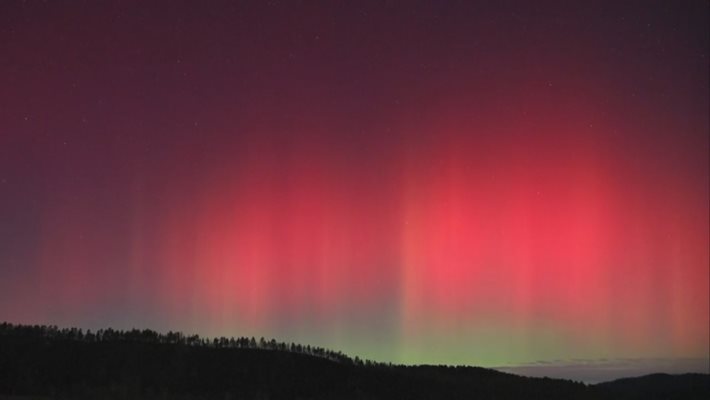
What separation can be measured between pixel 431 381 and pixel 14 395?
32.8 metres

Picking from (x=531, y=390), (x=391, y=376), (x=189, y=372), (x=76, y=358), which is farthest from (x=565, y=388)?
(x=76, y=358)

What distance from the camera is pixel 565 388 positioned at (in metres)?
74.0

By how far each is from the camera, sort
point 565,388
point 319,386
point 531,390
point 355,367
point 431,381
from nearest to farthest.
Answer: point 319,386
point 355,367
point 431,381
point 531,390
point 565,388

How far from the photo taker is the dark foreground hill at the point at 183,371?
41.8 meters

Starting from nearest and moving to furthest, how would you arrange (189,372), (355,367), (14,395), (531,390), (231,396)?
(14,395), (231,396), (189,372), (355,367), (531,390)

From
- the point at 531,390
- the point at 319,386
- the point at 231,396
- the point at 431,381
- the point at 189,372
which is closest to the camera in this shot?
the point at 231,396

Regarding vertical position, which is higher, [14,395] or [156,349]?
[156,349]

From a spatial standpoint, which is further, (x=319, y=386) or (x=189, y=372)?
(x=319, y=386)

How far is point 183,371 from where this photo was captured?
157 feet

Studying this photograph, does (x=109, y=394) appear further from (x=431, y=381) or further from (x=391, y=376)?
(x=431, y=381)

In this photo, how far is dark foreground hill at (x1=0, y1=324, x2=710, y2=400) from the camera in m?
41.8

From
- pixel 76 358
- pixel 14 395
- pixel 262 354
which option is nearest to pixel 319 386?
pixel 262 354

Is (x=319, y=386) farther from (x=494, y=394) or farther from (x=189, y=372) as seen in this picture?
(x=494, y=394)

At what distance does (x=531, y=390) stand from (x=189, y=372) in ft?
106
